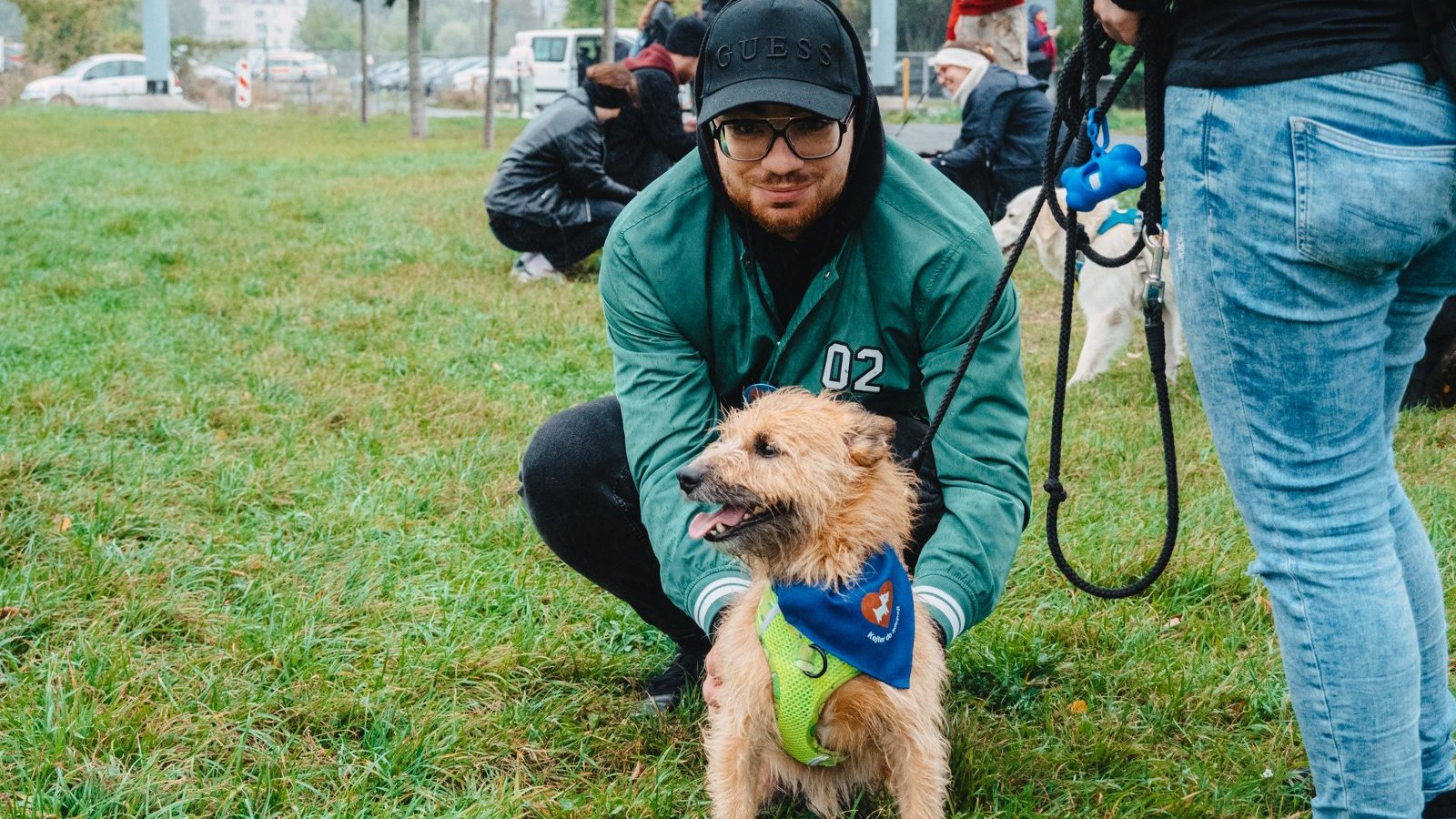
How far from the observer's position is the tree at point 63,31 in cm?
4706

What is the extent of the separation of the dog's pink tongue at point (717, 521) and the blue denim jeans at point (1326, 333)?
3.13 ft

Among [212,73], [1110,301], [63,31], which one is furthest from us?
[63,31]

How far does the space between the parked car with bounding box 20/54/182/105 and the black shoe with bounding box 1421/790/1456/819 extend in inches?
1600

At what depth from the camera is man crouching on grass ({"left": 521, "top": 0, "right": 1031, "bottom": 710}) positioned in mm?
2635

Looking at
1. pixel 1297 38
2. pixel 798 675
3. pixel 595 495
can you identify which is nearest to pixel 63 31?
pixel 595 495

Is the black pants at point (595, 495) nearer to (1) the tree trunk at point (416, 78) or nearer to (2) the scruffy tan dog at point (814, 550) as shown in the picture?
(2) the scruffy tan dog at point (814, 550)

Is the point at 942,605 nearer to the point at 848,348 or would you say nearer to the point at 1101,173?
the point at 848,348

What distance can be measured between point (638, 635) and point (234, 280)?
6.10 meters

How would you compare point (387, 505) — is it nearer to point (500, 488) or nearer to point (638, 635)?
point (500, 488)

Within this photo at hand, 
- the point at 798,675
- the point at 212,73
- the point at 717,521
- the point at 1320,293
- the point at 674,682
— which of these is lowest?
the point at 674,682

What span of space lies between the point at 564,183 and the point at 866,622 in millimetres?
7012

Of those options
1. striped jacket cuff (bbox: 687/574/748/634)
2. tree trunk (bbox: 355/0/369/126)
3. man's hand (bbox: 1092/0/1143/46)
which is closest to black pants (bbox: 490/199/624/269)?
striped jacket cuff (bbox: 687/574/748/634)

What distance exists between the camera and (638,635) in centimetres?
361

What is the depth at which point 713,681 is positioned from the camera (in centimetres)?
272
